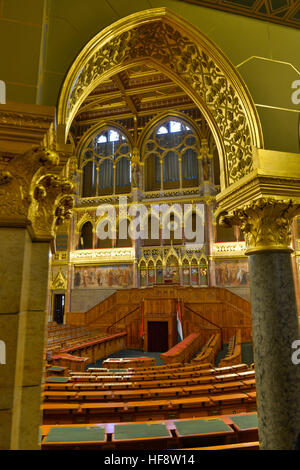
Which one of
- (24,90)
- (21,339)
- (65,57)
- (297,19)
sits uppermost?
(297,19)

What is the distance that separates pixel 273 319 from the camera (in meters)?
3.04

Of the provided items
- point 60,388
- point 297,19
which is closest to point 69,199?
point 60,388

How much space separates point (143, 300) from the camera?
44.0 ft

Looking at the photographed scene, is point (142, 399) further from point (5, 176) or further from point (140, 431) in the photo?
point (5, 176)

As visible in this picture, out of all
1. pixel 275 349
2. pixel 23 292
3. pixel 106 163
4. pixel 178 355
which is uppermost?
pixel 106 163

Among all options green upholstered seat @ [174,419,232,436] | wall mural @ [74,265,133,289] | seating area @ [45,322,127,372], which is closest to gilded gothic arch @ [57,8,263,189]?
green upholstered seat @ [174,419,232,436]

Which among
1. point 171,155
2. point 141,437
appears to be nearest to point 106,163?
point 171,155

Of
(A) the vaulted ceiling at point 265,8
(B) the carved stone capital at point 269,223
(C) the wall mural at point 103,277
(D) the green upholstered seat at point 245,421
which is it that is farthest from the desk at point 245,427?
(C) the wall mural at point 103,277

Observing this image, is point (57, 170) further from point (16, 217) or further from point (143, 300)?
point (143, 300)

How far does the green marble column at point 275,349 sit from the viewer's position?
2.81 m

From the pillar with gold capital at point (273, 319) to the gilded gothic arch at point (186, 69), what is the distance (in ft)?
2.01

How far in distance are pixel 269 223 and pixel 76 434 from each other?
9.33 feet

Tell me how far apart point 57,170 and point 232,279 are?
1399 cm

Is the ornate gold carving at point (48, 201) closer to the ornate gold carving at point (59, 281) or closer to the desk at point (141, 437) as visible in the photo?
the desk at point (141, 437)
